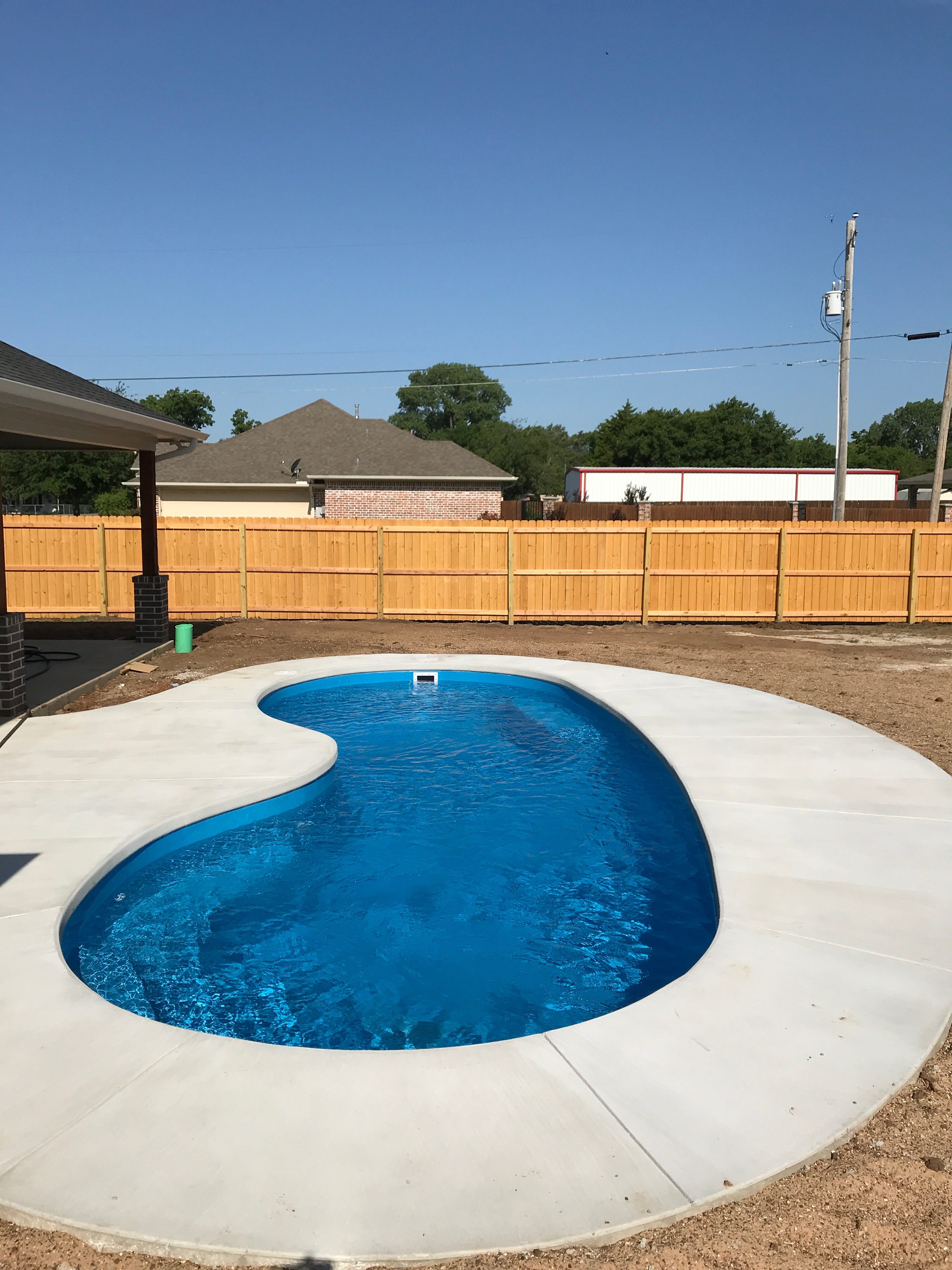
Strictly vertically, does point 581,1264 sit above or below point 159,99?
below

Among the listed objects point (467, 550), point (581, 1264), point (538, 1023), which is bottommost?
point (538, 1023)

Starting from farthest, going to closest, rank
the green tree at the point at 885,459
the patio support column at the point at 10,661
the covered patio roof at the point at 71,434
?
the green tree at the point at 885,459 → the patio support column at the point at 10,661 → the covered patio roof at the point at 71,434

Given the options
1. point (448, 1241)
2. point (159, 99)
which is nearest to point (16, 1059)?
point (448, 1241)

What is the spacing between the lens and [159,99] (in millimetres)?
21641

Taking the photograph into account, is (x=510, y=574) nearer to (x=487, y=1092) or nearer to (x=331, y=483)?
(x=331, y=483)

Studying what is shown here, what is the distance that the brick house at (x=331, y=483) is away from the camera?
1150 inches

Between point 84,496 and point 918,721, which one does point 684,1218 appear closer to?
point 918,721

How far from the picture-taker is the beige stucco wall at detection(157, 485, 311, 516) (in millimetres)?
29562

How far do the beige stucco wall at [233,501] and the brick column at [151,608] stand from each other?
15.3m

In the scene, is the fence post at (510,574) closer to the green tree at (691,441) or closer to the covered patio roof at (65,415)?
the covered patio roof at (65,415)

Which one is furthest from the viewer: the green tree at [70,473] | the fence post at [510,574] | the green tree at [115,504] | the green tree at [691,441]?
the green tree at [691,441]

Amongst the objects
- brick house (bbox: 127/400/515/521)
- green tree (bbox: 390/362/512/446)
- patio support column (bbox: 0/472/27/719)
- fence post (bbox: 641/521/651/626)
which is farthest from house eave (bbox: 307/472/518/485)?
green tree (bbox: 390/362/512/446)

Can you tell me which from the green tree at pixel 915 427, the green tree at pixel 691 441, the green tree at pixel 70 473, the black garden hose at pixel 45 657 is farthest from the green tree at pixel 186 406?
the green tree at pixel 915 427

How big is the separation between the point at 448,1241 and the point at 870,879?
379cm
